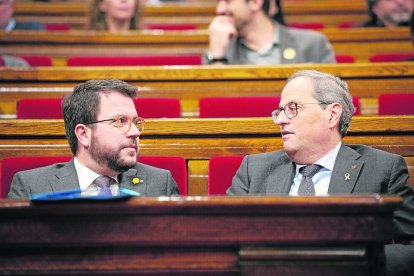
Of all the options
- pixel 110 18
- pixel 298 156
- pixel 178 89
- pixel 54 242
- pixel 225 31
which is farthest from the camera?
pixel 110 18

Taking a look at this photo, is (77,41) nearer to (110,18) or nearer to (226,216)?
(110,18)

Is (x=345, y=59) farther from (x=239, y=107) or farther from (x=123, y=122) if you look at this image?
(x=123, y=122)

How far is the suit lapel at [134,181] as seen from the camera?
101cm

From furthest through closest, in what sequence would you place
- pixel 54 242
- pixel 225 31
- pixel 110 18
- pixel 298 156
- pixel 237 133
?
pixel 110 18
pixel 225 31
pixel 237 133
pixel 298 156
pixel 54 242

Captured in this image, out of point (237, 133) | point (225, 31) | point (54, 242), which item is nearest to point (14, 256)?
point (54, 242)

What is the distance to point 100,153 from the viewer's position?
99cm

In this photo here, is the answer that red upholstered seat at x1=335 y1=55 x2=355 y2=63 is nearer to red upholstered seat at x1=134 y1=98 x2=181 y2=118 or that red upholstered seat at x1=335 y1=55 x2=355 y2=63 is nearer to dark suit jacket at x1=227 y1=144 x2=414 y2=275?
red upholstered seat at x1=134 y1=98 x2=181 y2=118

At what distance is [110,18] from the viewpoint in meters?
1.88

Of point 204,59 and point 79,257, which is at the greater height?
point 204,59

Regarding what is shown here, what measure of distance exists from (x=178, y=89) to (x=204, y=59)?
0.71 ft

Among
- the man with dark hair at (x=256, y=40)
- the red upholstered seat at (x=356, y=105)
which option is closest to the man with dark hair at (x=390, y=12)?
the man with dark hair at (x=256, y=40)

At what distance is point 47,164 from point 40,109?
25 centimetres

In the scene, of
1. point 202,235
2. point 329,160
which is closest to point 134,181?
point 329,160

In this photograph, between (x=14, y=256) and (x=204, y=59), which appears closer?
(x=14, y=256)
